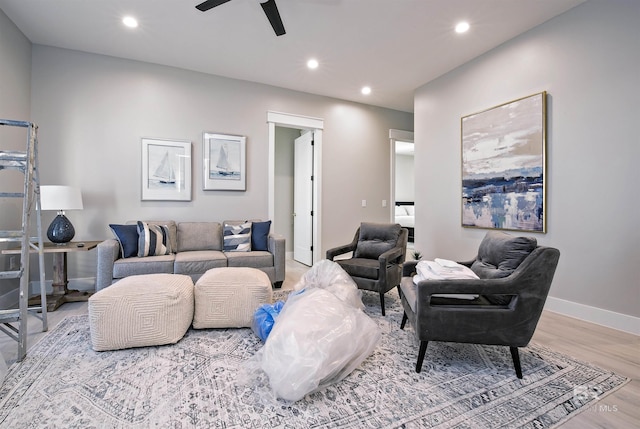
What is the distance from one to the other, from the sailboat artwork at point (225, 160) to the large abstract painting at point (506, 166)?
3061 millimetres

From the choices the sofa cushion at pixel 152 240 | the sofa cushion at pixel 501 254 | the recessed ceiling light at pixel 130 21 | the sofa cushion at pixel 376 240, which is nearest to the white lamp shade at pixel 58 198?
the sofa cushion at pixel 152 240

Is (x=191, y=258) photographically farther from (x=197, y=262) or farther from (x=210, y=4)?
(x=210, y=4)

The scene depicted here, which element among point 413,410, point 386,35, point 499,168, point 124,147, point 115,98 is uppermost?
point 386,35

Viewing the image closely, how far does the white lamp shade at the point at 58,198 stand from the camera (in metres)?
2.91

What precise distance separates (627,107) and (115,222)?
209 inches

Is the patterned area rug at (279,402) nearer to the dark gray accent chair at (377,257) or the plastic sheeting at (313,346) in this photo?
the plastic sheeting at (313,346)

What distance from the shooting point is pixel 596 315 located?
2.59 m

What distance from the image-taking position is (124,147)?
12.1 ft

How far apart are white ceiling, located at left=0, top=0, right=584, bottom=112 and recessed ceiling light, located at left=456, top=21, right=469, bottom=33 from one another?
0.18 feet

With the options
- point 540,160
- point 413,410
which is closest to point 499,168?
point 540,160

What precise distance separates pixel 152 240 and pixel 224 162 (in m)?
1.45

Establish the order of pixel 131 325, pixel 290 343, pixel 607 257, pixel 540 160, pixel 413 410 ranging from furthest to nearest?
pixel 540 160
pixel 607 257
pixel 131 325
pixel 290 343
pixel 413 410

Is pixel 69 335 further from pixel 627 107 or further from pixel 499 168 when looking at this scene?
pixel 627 107

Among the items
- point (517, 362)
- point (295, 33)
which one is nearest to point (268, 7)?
point (295, 33)
